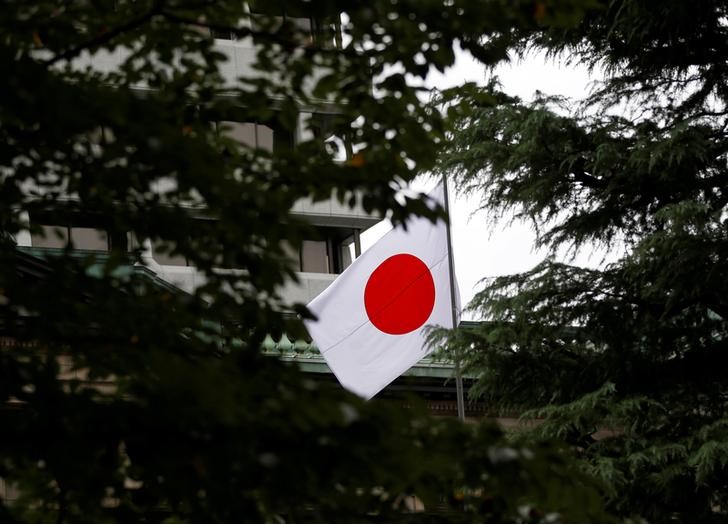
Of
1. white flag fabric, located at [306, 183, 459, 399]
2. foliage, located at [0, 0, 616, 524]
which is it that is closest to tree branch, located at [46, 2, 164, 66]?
foliage, located at [0, 0, 616, 524]

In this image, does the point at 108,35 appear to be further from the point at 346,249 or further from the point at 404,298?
the point at 346,249

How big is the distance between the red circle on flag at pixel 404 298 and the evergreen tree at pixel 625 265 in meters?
1.74

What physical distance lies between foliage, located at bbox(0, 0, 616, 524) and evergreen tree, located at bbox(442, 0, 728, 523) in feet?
23.8

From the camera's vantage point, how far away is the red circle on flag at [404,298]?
1703cm

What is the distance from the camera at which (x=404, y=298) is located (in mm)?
16938

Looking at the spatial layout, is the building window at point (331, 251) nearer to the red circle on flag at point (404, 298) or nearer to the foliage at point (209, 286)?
the red circle on flag at point (404, 298)

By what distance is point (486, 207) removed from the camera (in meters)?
15.6

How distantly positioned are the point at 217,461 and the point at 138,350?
0.66 m

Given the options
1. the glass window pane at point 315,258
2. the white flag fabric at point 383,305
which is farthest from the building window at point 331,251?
the white flag fabric at point 383,305

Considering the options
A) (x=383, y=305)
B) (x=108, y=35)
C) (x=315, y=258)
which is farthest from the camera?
(x=315, y=258)

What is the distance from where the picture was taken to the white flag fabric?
17.0 meters

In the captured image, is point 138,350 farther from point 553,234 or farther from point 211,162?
point 553,234

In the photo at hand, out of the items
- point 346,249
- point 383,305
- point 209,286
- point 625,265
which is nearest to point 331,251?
point 346,249

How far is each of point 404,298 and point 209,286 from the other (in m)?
10.4
